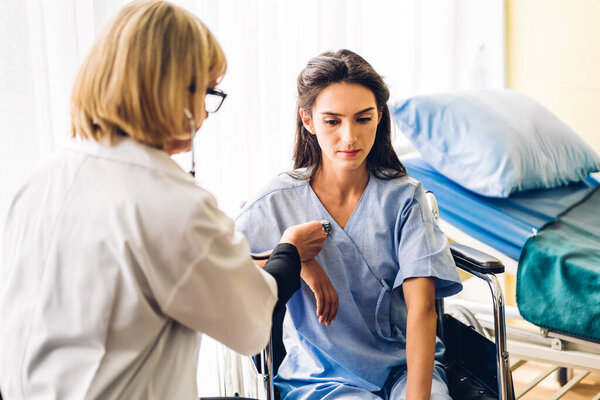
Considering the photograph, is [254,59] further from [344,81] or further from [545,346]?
[545,346]

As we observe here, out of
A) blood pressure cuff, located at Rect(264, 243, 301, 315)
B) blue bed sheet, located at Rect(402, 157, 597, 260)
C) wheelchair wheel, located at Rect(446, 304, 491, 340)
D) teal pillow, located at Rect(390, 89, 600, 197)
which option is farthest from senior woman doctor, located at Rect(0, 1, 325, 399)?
teal pillow, located at Rect(390, 89, 600, 197)

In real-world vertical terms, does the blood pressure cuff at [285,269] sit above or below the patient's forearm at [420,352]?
above

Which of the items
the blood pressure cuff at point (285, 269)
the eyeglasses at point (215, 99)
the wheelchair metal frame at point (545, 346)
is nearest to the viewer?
the eyeglasses at point (215, 99)

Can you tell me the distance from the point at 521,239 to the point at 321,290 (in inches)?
35.2

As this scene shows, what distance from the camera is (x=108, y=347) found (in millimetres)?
805

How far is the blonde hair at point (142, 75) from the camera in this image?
2.64 ft

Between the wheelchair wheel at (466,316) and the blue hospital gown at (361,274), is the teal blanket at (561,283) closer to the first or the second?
the wheelchair wheel at (466,316)

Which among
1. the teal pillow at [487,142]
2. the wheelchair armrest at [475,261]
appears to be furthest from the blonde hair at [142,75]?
the teal pillow at [487,142]

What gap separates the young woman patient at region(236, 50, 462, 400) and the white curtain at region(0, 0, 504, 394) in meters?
0.46

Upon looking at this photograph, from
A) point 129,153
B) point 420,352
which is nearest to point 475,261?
point 420,352

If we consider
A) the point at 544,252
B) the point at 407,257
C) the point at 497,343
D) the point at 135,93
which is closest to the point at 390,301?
the point at 407,257

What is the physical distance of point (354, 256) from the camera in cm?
138

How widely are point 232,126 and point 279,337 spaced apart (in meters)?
0.70

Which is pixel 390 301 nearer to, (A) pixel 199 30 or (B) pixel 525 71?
(A) pixel 199 30
